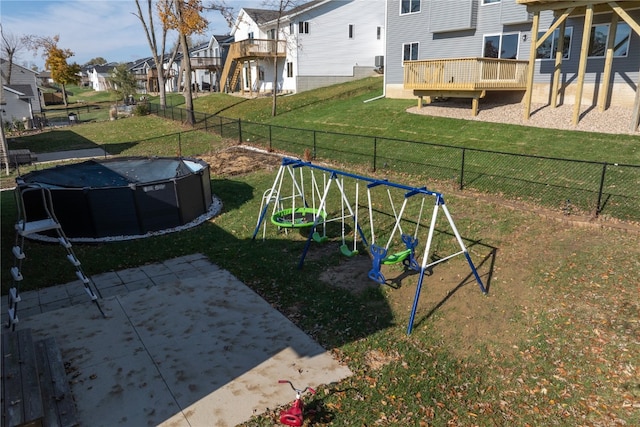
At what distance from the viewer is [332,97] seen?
101 ft

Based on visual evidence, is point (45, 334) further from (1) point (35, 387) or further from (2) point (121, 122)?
(2) point (121, 122)

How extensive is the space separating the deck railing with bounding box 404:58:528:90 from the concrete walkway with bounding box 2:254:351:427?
15.4 meters

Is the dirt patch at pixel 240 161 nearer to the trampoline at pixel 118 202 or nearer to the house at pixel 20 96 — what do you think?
the trampoline at pixel 118 202

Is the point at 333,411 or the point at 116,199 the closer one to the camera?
the point at 333,411

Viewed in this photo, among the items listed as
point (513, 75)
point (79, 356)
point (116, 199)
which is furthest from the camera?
point (513, 75)

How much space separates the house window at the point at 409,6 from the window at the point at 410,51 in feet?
6.22

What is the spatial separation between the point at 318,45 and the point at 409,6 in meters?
10.8

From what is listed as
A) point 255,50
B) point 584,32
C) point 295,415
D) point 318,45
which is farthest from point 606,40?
point 255,50

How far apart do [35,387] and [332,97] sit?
28171mm

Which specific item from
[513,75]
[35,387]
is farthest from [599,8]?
[35,387]

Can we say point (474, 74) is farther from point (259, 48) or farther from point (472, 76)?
point (259, 48)

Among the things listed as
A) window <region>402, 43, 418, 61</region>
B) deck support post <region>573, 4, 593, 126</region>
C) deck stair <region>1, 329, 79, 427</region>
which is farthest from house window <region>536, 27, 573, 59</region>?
A: deck stair <region>1, 329, 79, 427</region>

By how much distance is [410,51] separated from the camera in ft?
88.6

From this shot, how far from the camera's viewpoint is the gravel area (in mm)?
16038
